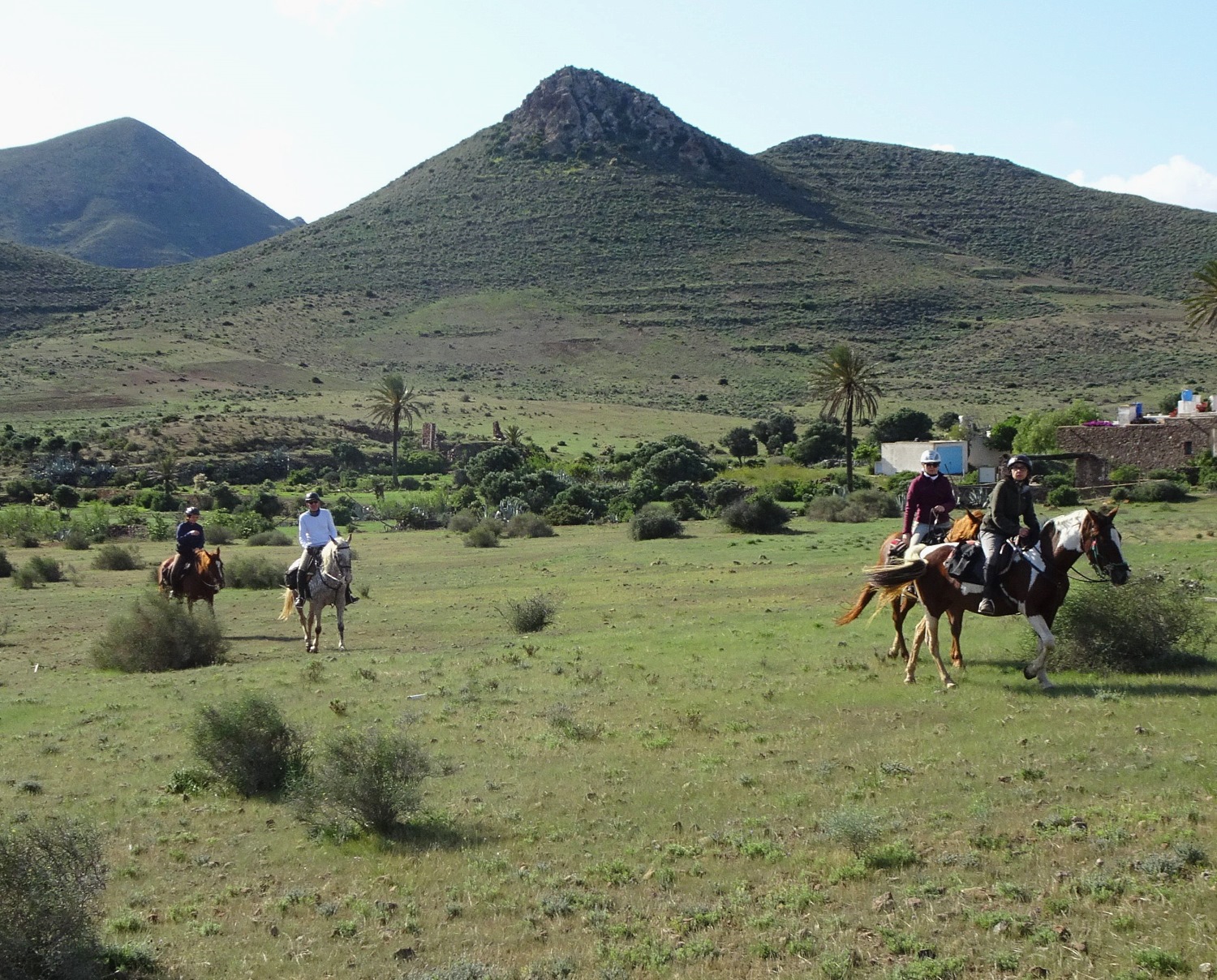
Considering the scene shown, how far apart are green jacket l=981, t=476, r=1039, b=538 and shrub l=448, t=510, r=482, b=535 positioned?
113ft

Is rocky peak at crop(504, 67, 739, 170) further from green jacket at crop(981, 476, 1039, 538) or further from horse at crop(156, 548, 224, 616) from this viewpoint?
green jacket at crop(981, 476, 1039, 538)

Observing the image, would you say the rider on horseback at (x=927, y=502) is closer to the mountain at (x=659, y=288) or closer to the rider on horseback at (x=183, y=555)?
the rider on horseback at (x=183, y=555)

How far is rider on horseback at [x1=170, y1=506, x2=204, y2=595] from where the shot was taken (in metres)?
22.2

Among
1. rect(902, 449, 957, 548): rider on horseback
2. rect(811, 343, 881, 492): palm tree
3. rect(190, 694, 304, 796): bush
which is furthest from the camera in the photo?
rect(811, 343, 881, 492): palm tree

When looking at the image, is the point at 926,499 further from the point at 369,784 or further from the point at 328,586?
the point at 328,586

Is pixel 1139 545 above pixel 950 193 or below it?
below

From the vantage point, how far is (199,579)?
22359 millimetres

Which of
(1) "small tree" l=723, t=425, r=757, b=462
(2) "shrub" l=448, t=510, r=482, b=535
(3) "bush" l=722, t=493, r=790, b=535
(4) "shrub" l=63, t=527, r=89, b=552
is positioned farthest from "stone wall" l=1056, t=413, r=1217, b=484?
(4) "shrub" l=63, t=527, r=89, b=552

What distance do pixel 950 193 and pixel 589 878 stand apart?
157611 mm

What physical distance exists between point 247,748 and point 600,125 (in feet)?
521

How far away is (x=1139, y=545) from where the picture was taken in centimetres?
2766

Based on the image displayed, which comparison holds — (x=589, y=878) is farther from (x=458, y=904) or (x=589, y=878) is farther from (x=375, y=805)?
(x=375, y=805)

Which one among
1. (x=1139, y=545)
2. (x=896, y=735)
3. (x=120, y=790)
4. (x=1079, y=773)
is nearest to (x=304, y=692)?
(x=120, y=790)

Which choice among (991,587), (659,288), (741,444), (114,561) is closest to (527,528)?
(114,561)
